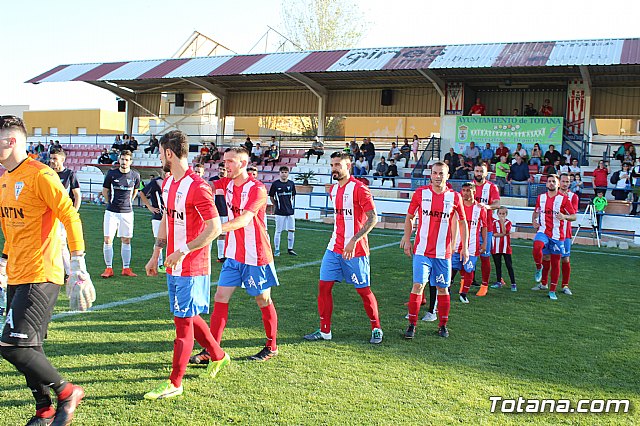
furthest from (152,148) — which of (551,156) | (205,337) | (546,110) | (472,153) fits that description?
(205,337)

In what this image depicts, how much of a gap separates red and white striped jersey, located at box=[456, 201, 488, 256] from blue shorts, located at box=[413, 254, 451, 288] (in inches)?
→ 80.9

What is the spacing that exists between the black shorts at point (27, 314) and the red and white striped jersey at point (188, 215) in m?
0.94

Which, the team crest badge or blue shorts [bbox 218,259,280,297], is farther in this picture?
blue shorts [bbox 218,259,280,297]

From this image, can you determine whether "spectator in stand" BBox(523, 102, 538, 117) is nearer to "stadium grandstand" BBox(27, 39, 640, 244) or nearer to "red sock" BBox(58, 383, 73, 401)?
"stadium grandstand" BBox(27, 39, 640, 244)

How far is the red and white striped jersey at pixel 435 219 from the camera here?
664 centimetres

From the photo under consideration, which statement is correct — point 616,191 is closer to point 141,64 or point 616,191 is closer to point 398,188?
point 398,188

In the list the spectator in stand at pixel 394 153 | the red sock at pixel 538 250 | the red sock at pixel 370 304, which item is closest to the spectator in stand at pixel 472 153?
the spectator in stand at pixel 394 153

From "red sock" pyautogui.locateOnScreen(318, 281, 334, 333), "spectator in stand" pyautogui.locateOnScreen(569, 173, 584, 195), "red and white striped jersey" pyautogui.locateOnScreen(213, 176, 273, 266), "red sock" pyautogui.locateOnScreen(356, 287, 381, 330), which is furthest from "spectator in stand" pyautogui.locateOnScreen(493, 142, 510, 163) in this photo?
"red and white striped jersey" pyautogui.locateOnScreen(213, 176, 273, 266)

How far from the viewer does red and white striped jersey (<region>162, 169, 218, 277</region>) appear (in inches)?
173

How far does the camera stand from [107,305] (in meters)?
7.38

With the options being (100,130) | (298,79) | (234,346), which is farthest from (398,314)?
(100,130)

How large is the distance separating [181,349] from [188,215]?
98 cm

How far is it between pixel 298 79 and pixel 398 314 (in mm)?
20867

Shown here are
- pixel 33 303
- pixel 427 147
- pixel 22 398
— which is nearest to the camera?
pixel 33 303
